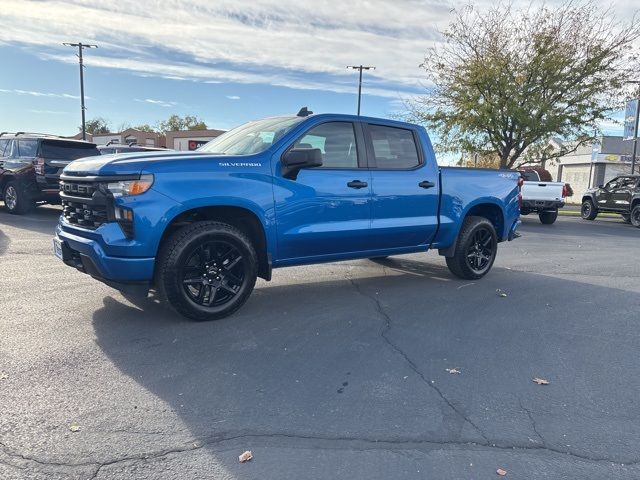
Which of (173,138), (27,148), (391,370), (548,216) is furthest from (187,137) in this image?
(391,370)

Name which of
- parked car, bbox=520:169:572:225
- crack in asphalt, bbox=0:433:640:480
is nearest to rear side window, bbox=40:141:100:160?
crack in asphalt, bbox=0:433:640:480

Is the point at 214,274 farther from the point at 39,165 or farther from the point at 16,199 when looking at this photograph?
the point at 16,199

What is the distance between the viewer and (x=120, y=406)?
3.27 m

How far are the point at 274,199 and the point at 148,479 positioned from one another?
9.79 feet

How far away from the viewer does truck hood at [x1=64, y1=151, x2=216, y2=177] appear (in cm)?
443

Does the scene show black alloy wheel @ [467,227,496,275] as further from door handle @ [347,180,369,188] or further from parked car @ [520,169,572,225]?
parked car @ [520,169,572,225]

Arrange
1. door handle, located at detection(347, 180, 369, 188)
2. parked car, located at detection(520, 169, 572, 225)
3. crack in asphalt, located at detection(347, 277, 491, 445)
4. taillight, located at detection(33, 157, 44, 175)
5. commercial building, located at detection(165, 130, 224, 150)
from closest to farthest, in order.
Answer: crack in asphalt, located at detection(347, 277, 491, 445) → door handle, located at detection(347, 180, 369, 188) → taillight, located at detection(33, 157, 44, 175) → parked car, located at detection(520, 169, 572, 225) → commercial building, located at detection(165, 130, 224, 150)

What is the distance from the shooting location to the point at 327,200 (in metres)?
5.46

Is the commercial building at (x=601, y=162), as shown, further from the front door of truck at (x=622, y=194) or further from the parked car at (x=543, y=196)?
the parked car at (x=543, y=196)

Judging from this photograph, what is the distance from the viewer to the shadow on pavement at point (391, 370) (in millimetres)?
3082

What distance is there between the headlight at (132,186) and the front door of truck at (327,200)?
1.22 m

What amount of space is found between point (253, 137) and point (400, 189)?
5.89 ft

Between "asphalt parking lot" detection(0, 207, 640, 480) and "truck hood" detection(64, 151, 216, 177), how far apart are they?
1.39 metres

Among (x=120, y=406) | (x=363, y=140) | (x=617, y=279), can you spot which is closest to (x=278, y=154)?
(x=363, y=140)
